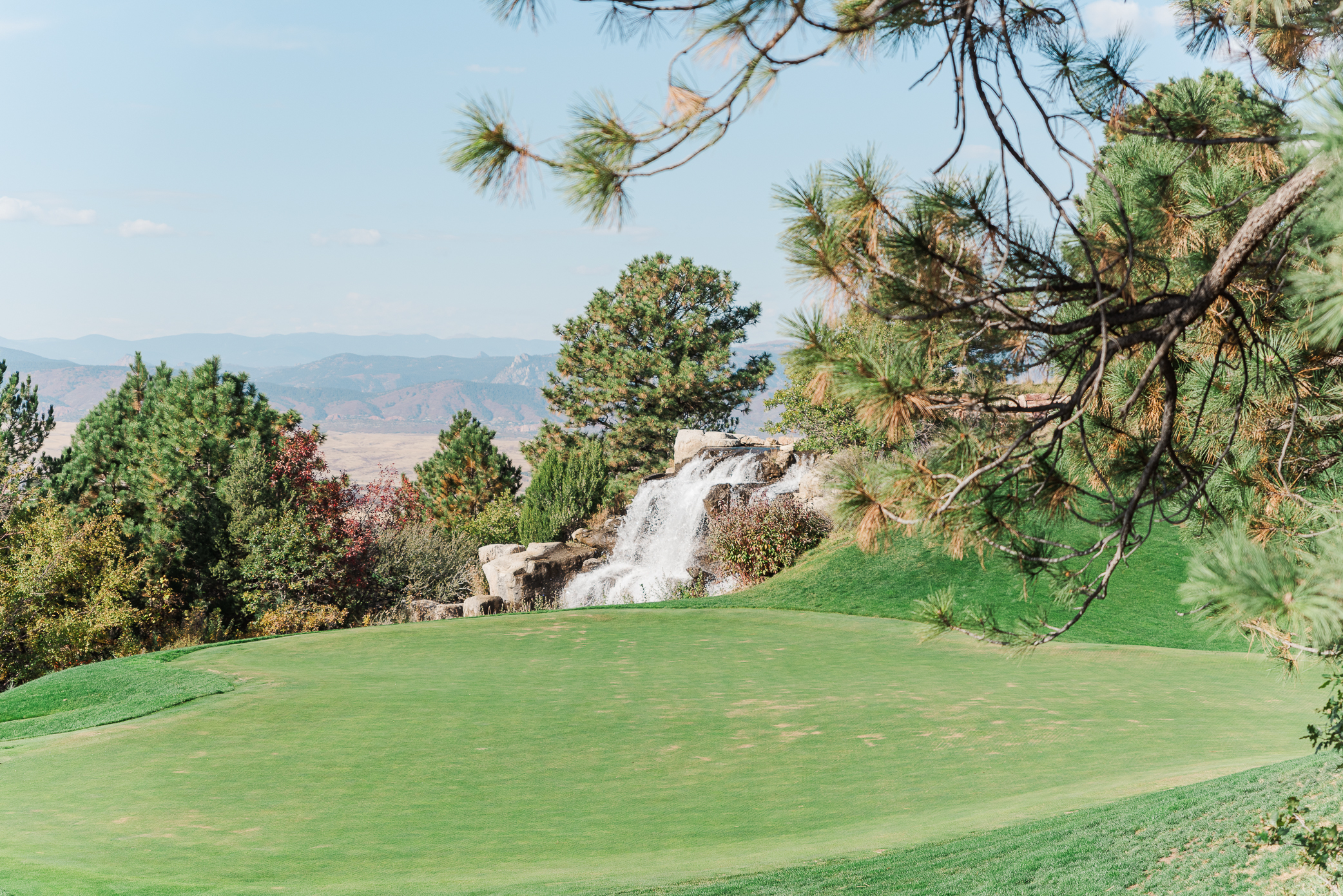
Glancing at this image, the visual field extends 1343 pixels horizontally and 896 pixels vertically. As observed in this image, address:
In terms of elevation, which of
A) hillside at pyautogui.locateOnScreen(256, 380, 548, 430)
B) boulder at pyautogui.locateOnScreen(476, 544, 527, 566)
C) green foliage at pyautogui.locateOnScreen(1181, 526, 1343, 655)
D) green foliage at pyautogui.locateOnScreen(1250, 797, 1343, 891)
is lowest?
green foliage at pyautogui.locateOnScreen(1250, 797, 1343, 891)

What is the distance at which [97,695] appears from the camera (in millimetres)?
8398

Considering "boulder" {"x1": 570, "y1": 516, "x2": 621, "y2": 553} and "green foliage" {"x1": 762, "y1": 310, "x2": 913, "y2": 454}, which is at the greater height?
"green foliage" {"x1": 762, "y1": 310, "x2": 913, "y2": 454}

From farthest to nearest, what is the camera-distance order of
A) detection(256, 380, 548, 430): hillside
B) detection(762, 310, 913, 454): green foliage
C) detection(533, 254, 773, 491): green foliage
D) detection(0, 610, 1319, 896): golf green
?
detection(256, 380, 548, 430): hillside, detection(533, 254, 773, 491): green foliage, detection(762, 310, 913, 454): green foliage, detection(0, 610, 1319, 896): golf green

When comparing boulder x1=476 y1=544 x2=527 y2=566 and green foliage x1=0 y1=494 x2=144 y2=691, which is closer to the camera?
green foliage x1=0 y1=494 x2=144 y2=691

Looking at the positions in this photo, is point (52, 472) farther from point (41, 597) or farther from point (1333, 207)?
point (1333, 207)

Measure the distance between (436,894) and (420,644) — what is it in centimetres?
650

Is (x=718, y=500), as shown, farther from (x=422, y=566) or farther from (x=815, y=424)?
(x=422, y=566)

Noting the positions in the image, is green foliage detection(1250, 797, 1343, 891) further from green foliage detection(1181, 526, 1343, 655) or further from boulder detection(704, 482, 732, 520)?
boulder detection(704, 482, 732, 520)

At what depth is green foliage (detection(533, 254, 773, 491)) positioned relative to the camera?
25.8 metres

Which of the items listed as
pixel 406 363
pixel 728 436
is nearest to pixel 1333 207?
pixel 728 436

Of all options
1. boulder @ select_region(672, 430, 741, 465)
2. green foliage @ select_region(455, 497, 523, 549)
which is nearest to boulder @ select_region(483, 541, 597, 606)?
green foliage @ select_region(455, 497, 523, 549)

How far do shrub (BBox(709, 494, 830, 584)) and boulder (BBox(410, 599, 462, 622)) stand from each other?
4355 millimetres

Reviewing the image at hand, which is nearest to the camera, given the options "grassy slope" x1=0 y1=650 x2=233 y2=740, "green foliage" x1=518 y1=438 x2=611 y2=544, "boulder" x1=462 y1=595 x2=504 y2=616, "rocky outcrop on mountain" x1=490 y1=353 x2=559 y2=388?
"grassy slope" x1=0 y1=650 x2=233 y2=740

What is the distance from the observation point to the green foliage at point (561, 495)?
19234 mm
